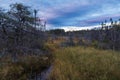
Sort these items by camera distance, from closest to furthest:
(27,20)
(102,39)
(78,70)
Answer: (78,70), (27,20), (102,39)

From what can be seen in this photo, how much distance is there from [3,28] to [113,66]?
5.63 meters

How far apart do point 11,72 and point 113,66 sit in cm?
584

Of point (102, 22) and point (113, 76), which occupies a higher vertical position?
point (102, 22)

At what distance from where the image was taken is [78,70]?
13352 mm

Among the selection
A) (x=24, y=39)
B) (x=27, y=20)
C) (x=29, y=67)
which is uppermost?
(x=27, y=20)

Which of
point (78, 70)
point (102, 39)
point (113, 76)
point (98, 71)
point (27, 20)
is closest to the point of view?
point (113, 76)

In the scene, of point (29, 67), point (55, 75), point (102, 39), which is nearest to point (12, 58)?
point (29, 67)

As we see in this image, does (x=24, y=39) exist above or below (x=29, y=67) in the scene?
above

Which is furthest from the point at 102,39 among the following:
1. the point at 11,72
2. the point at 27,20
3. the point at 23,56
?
the point at 11,72

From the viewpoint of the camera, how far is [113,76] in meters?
11.1

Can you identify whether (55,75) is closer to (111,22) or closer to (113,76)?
(113,76)

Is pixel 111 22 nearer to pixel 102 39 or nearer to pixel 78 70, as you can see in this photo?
pixel 102 39

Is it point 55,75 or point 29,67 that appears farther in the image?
point 29,67

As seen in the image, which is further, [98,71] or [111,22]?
[111,22]
